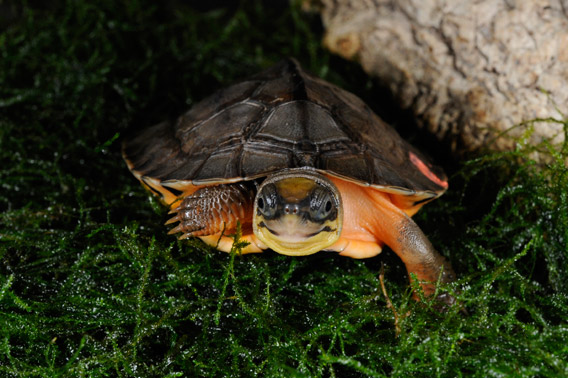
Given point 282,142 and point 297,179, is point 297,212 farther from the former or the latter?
point 282,142

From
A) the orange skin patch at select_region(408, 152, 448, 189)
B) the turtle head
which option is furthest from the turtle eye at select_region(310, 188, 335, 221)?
the orange skin patch at select_region(408, 152, 448, 189)

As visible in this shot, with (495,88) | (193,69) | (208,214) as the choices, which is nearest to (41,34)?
(193,69)

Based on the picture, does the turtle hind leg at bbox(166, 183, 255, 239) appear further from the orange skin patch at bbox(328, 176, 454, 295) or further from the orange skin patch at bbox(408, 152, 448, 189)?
the orange skin patch at bbox(408, 152, 448, 189)

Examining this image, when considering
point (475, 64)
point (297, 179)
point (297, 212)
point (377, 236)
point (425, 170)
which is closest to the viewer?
point (297, 212)

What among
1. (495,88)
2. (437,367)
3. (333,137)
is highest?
(495,88)

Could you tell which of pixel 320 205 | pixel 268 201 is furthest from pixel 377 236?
pixel 268 201

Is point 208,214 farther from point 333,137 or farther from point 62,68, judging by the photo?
point 62,68
